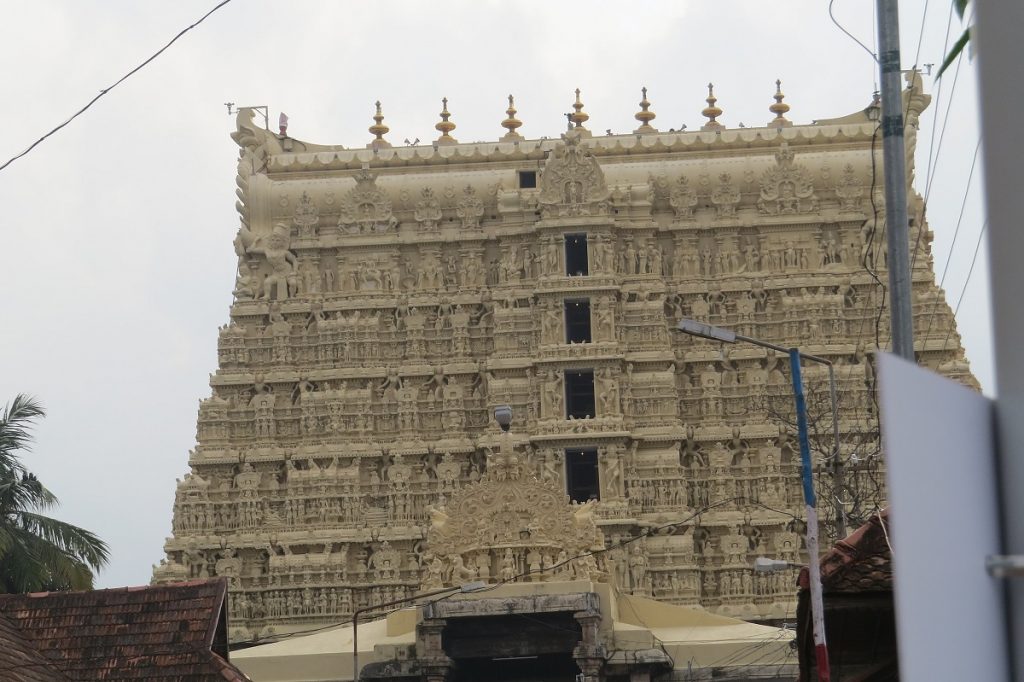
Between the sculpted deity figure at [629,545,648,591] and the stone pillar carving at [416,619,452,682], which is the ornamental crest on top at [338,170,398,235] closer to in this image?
the sculpted deity figure at [629,545,648,591]

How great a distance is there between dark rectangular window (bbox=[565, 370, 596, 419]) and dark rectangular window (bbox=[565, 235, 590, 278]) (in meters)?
3.19

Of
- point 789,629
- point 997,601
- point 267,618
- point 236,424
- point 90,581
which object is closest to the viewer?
point 997,601

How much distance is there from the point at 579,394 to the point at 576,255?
13.9ft

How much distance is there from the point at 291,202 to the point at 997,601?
157 ft

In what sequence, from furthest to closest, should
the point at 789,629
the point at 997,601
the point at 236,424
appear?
the point at 236,424 → the point at 789,629 → the point at 997,601

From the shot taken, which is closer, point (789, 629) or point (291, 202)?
point (789, 629)

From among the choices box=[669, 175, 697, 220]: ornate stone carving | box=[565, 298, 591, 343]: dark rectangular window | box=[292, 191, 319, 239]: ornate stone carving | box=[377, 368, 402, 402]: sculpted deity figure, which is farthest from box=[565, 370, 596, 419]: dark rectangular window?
box=[292, 191, 319, 239]: ornate stone carving

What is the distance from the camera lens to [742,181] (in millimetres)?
50500

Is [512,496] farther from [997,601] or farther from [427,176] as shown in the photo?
[997,601]

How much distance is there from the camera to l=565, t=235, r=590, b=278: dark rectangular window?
4934cm

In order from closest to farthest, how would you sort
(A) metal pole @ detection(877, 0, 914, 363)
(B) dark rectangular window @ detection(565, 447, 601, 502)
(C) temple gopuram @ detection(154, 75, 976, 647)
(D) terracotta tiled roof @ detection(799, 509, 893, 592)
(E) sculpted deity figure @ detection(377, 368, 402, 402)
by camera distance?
1. (A) metal pole @ detection(877, 0, 914, 363)
2. (D) terracotta tiled roof @ detection(799, 509, 893, 592)
3. (C) temple gopuram @ detection(154, 75, 976, 647)
4. (B) dark rectangular window @ detection(565, 447, 601, 502)
5. (E) sculpted deity figure @ detection(377, 368, 402, 402)

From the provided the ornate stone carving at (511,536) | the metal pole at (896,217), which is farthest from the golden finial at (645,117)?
the metal pole at (896,217)

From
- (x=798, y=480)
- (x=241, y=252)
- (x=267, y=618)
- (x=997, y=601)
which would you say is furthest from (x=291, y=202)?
(x=997, y=601)

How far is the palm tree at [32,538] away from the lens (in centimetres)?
3434
